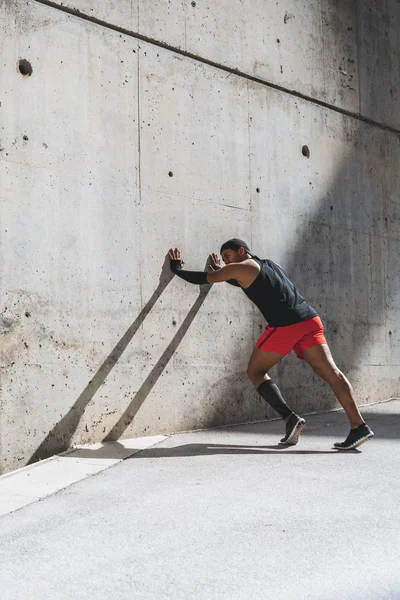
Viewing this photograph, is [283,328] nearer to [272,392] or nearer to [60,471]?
[272,392]

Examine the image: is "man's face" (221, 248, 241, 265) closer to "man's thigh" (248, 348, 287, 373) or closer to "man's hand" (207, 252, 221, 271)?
"man's hand" (207, 252, 221, 271)

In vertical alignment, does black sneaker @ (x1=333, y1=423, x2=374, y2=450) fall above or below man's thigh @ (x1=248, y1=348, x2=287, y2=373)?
below

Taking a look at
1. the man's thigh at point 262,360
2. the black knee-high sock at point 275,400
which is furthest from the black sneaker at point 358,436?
the man's thigh at point 262,360

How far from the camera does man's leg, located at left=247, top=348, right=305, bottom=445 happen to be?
20.5 ft

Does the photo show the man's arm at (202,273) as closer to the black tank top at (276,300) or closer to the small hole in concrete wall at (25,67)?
the black tank top at (276,300)

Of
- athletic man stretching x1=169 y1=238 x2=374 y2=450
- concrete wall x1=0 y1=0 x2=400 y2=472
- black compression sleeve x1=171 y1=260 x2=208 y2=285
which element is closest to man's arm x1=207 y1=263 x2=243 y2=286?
athletic man stretching x1=169 y1=238 x2=374 y2=450

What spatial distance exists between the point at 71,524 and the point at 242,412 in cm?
352

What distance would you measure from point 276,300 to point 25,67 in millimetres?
2661

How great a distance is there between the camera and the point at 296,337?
244 inches

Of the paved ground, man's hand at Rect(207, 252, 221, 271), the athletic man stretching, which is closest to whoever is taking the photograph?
the paved ground

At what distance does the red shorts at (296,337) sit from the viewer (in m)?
6.18

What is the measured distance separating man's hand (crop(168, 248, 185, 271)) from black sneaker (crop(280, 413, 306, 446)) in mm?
1655

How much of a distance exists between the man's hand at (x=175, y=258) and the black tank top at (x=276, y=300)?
830 mm

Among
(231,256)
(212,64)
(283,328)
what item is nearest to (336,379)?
(283,328)
